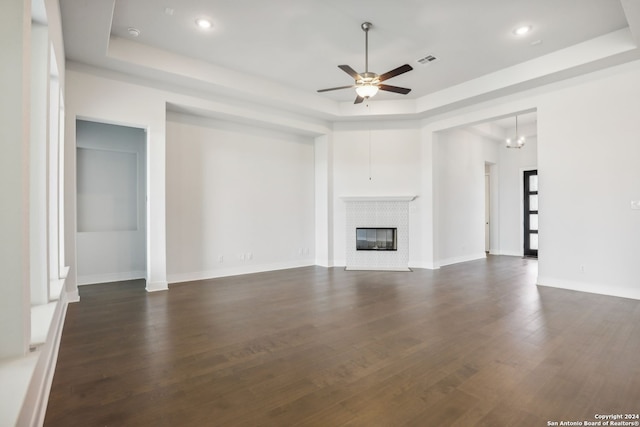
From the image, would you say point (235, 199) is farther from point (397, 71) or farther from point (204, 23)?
point (397, 71)

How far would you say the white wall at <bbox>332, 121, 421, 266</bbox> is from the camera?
23.5ft

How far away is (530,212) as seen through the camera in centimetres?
881

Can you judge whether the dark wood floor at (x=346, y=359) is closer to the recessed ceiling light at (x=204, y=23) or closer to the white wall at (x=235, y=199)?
the white wall at (x=235, y=199)

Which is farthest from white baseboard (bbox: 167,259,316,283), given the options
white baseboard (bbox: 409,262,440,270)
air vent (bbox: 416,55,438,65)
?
air vent (bbox: 416,55,438,65)

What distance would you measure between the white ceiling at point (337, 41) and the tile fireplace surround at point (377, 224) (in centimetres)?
242

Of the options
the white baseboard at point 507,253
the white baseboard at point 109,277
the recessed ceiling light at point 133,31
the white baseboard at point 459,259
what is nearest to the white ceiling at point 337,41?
the recessed ceiling light at point 133,31

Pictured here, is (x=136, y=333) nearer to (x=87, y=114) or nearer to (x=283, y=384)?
(x=283, y=384)

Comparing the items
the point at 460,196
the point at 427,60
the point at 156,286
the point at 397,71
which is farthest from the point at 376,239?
Result: the point at 156,286

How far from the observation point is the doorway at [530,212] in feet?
28.5

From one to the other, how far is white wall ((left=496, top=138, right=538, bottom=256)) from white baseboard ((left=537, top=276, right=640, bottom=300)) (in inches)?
161

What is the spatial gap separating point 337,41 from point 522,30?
237 cm

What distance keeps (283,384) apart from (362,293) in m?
2.67

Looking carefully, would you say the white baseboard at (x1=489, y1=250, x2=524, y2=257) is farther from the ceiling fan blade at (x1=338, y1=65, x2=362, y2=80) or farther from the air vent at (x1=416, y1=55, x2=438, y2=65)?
the ceiling fan blade at (x1=338, y1=65, x2=362, y2=80)

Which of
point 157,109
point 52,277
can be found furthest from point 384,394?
point 157,109
